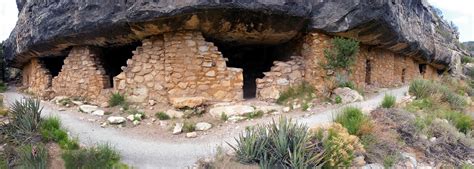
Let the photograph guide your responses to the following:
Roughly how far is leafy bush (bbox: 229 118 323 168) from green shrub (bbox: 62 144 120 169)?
6.16 ft

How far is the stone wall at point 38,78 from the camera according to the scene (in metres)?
12.7

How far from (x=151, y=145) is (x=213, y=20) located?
3.45 meters

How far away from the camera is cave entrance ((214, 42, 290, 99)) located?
450 inches

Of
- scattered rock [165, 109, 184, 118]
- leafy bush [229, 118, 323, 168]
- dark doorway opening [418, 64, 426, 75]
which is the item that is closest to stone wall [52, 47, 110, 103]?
scattered rock [165, 109, 184, 118]

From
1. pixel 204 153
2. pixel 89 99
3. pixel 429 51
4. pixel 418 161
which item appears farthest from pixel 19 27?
pixel 429 51

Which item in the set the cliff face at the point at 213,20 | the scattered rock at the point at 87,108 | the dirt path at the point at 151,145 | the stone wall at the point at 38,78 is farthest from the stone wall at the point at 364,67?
the stone wall at the point at 38,78

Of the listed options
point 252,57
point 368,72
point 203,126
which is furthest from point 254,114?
point 368,72

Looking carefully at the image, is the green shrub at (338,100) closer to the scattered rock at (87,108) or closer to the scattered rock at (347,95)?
the scattered rock at (347,95)

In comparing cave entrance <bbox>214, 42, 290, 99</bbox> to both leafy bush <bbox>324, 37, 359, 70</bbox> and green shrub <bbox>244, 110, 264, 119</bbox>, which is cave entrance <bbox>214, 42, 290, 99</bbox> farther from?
green shrub <bbox>244, 110, 264, 119</bbox>

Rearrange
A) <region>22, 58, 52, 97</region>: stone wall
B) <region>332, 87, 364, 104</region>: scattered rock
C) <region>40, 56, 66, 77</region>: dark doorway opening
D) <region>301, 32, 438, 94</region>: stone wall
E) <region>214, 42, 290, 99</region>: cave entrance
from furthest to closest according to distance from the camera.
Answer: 1. <region>40, 56, 66, 77</region>: dark doorway opening
2. <region>22, 58, 52, 97</region>: stone wall
3. <region>214, 42, 290, 99</region>: cave entrance
4. <region>301, 32, 438, 94</region>: stone wall
5. <region>332, 87, 364, 104</region>: scattered rock

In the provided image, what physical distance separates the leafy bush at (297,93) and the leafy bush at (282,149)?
3888mm

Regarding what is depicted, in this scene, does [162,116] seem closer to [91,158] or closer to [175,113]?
[175,113]

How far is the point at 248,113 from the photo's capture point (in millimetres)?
8328

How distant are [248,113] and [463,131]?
438cm
